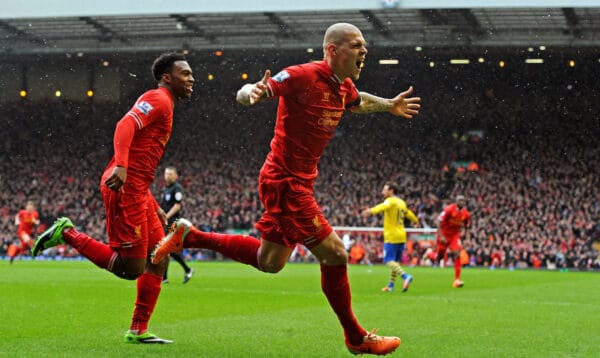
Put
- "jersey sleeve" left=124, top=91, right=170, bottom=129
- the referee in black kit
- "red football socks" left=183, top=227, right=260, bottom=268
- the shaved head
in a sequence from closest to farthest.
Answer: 1. the shaved head
2. "red football socks" left=183, top=227, right=260, bottom=268
3. "jersey sleeve" left=124, top=91, right=170, bottom=129
4. the referee in black kit

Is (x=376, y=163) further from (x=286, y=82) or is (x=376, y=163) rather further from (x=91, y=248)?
(x=286, y=82)

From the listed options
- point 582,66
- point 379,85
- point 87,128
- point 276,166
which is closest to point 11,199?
point 87,128

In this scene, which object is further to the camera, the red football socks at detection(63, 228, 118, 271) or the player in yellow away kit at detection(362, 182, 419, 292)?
the player in yellow away kit at detection(362, 182, 419, 292)

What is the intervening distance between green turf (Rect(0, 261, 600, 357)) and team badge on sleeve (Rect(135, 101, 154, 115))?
190 cm

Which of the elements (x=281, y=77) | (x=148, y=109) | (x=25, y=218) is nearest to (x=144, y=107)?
(x=148, y=109)

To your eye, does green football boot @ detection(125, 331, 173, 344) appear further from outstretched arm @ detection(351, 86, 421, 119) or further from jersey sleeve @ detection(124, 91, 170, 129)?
outstretched arm @ detection(351, 86, 421, 119)

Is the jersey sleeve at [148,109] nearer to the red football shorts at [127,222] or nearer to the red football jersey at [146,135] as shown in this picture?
the red football jersey at [146,135]

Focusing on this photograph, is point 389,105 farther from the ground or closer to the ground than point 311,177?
farther from the ground

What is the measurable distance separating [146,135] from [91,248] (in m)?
1.04

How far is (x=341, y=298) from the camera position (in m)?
6.14

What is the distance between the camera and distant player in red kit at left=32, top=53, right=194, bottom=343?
268 inches

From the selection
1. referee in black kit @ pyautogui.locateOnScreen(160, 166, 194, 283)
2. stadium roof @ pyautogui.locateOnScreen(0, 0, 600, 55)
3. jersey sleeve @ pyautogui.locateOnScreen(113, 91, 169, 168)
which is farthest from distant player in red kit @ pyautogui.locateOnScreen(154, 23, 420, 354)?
stadium roof @ pyautogui.locateOnScreen(0, 0, 600, 55)

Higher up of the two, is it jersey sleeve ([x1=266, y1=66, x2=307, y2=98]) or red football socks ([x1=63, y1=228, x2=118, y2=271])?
jersey sleeve ([x1=266, y1=66, x2=307, y2=98])

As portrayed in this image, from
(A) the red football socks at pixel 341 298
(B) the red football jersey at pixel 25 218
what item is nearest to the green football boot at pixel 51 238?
(A) the red football socks at pixel 341 298
